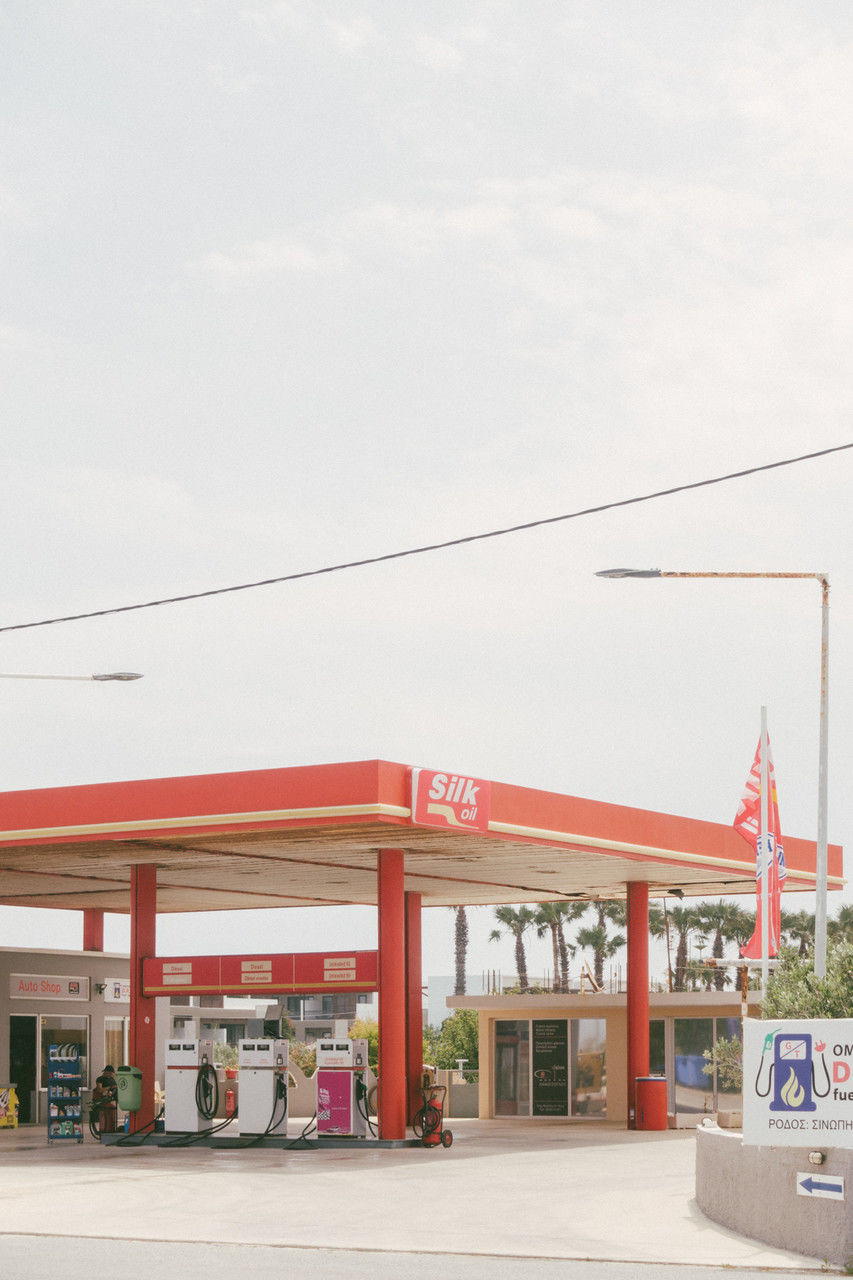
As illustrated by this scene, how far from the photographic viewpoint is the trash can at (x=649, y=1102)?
31.2 m

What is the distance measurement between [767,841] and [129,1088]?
11.6 metres

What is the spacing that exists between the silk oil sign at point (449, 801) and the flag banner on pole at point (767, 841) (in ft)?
11.8

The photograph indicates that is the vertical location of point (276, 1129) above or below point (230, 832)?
below

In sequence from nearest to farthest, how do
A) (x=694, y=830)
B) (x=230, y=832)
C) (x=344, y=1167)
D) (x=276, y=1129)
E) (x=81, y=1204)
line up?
(x=81, y=1204) < (x=344, y=1167) < (x=230, y=832) < (x=276, y=1129) < (x=694, y=830)

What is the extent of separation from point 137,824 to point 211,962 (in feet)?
12.8

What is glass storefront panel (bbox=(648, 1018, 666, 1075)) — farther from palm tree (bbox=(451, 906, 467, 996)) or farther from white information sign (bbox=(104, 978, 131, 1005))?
palm tree (bbox=(451, 906, 467, 996))

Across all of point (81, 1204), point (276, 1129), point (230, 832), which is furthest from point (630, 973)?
point (81, 1204)

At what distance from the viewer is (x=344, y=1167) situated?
22.4 m

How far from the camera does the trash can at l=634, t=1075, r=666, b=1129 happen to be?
103 ft

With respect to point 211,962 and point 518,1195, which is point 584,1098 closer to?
point 211,962

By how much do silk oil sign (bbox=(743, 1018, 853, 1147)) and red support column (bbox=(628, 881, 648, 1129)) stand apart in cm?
1745

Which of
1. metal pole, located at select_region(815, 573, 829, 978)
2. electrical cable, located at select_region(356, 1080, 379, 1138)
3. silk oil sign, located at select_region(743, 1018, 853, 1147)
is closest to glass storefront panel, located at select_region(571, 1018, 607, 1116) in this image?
electrical cable, located at select_region(356, 1080, 379, 1138)

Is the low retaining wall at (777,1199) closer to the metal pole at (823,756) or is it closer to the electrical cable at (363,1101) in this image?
the metal pole at (823,756)

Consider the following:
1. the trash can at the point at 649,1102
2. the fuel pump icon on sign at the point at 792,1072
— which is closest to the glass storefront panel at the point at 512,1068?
the trash can at the point at 649,1102
